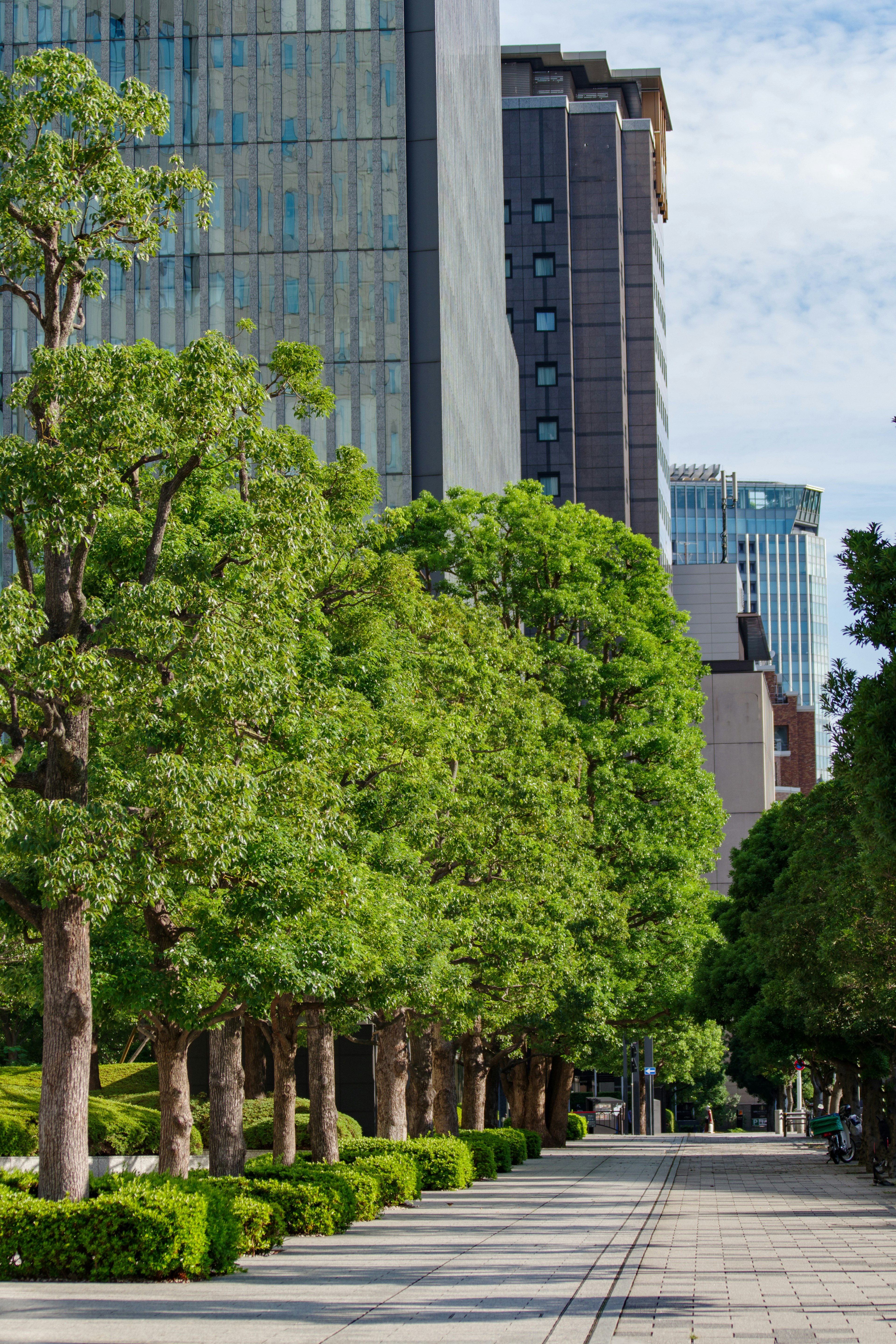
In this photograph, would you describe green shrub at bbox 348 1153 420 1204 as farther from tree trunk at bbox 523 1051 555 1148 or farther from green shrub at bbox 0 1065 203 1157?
tree trunk at bbox 523 1051 555 1148

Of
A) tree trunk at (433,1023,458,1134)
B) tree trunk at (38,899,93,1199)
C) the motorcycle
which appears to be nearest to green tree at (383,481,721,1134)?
tree trunk at (433,1023,458,1134)

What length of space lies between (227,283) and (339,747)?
34.3 m

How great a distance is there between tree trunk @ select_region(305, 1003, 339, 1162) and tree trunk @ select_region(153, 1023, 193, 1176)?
12.4ft

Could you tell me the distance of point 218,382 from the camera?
15297mm

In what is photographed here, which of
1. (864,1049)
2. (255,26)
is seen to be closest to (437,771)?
(864,1049)

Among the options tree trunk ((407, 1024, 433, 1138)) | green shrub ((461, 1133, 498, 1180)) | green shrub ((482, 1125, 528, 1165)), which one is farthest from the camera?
green shrub ((482, 1125, 528, 1165))

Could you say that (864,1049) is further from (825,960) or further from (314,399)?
(314,399)

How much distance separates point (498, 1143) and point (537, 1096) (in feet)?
53.9

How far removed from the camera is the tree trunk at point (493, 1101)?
5700 centimetres

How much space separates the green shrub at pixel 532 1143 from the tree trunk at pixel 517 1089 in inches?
151

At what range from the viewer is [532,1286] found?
547 inches

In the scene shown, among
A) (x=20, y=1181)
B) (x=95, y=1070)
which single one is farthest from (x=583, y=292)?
(x=20, y=1181)

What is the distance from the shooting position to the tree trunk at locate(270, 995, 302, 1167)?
73.9 feet

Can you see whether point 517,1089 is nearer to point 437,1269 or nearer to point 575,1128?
point 575,1128
